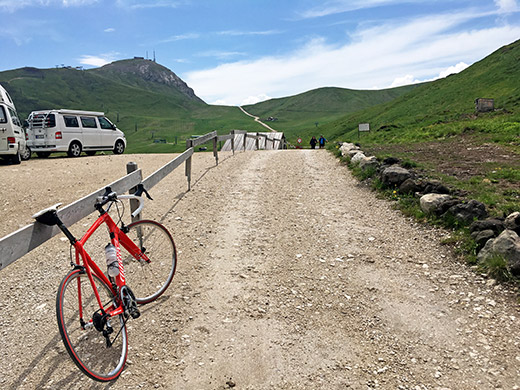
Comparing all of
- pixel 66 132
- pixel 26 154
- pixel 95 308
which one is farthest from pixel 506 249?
pixel 26 154

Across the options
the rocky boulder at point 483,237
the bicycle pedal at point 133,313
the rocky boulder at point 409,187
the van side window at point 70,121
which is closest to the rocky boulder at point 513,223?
the rocky boulder at point 483,237

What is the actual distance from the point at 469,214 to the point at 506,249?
1437 mm

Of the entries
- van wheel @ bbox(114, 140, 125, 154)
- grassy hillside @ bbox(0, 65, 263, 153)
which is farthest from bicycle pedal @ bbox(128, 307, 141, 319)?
grassy hillside @ bbox(0, 65, 263, 153)

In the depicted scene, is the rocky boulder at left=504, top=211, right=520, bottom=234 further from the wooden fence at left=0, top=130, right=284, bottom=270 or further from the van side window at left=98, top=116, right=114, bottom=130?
the van side window at left=98, top=116, right=114, bottom=130

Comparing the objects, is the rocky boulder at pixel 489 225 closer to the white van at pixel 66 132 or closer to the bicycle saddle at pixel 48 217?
the bicycle saddle at pixel 48 217

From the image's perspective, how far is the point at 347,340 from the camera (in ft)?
12.2

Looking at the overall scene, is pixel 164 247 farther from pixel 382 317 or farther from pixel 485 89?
pixel 485 89

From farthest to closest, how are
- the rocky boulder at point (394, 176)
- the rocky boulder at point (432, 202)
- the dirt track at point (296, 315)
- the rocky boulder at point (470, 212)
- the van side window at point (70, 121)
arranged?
the van side window at point (70, 121) < the rocky boulder at point (394, 176) < the rocky boulder at point (432, 202) < the rocky boulder at point (470, 212) < the dirt track at point (296, 315)

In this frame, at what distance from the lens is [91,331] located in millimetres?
3637

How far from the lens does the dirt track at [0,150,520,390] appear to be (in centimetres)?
323

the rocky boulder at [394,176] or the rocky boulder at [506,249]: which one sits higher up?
the rocky boulder at [394,176]

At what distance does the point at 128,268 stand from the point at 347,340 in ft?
9.93

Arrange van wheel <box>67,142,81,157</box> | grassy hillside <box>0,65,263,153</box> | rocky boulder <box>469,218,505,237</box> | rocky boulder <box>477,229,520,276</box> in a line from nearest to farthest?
rocky boulder <box>477,229,520,276</box> → rocky boulder <box>469,218,505,237</box> → van wheel <box>67,142,81,157</box> → grassy hillside <box>0,65,263,153</box>

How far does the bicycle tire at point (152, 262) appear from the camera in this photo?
461cm
